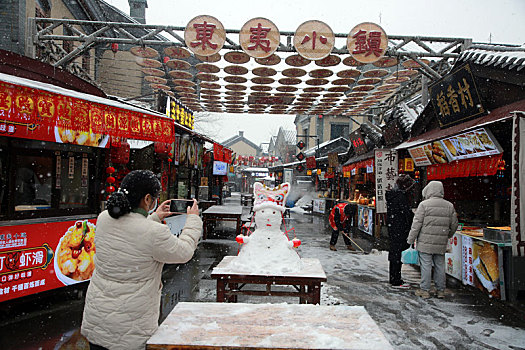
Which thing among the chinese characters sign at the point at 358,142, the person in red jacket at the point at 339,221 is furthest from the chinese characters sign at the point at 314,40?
the chinese characters sign at the point at 358,142

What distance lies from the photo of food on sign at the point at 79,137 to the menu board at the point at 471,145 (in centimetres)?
694

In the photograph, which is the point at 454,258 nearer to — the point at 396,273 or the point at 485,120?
the point at 396,273

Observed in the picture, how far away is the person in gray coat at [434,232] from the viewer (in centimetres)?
608

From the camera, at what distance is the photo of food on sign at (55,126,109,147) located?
5.00m

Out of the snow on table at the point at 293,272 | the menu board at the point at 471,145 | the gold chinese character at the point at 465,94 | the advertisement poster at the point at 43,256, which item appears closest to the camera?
the snow on table at the point at 293,272

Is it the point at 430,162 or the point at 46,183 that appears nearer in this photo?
the point at 46,183

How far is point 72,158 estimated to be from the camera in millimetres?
6184

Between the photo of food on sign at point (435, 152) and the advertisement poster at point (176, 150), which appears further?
the advertisement poster at point (176, 150)

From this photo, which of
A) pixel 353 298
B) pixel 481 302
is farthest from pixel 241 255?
pixel 481 302

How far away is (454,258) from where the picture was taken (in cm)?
725

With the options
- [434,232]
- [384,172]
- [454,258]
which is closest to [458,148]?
[434,232]

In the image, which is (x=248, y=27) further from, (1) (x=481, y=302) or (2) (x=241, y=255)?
(1) (x=481, y=302)

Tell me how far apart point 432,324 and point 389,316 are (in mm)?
607

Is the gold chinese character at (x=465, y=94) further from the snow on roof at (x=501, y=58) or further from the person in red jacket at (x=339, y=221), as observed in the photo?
the person in red jacket at (x=339, y=221)
